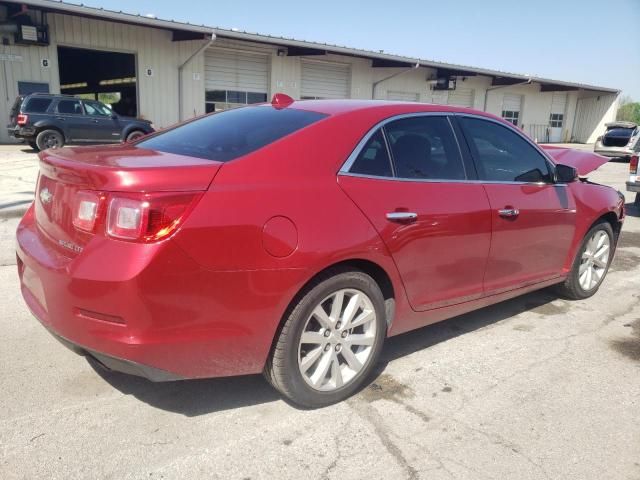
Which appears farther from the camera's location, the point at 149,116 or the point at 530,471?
the point at 149,116

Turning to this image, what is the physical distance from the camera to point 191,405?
2.91m

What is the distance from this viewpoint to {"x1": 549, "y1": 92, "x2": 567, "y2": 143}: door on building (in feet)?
130

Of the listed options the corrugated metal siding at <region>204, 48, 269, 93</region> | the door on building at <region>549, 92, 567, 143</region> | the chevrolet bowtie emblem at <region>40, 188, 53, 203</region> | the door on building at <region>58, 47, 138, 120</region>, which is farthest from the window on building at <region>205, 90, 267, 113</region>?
the door on building at <region>549, 92, 567, 143</region>

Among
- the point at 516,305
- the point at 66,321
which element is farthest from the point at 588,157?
the point at 66,321

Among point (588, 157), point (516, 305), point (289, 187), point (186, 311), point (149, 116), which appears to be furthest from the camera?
point (149, 116)

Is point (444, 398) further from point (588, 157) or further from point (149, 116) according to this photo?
point (149, 116)

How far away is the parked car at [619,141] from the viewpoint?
77.3 feet

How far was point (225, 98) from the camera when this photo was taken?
22.6 m

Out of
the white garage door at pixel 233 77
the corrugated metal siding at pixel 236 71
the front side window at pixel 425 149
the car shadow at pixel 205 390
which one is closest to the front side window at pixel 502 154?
the front side window at pixel 425 149

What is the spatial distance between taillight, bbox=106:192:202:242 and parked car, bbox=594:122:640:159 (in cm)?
2499

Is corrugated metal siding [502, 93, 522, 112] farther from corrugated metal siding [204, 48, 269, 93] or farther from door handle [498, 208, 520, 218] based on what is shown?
door handle [498, 208, 520, 218]

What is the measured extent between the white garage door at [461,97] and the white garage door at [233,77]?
41.4 ft

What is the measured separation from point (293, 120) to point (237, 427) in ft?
5.59

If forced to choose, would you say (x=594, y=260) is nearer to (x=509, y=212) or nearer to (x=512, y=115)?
(x=509, y=212)
